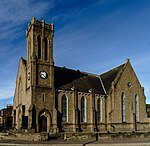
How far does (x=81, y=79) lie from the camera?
2151 inches

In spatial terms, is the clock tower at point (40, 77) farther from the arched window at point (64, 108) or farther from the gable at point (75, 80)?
the gable at point (75, 80)

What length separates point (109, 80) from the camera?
56594 millimetres

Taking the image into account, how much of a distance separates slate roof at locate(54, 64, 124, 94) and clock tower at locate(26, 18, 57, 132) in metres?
3.29

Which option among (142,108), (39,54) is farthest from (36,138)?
(142,108)

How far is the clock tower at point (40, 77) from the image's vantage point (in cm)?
4365

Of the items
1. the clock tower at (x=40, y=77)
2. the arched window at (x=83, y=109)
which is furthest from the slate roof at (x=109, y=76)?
the clock tower at (x=40, y=77)

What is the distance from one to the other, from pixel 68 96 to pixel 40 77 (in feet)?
22.6

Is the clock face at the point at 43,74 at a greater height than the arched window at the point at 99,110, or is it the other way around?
the clock face at the point at 43,74

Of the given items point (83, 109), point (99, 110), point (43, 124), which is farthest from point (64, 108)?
point (99, 110)

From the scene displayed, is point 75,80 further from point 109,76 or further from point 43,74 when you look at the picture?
point 109,76

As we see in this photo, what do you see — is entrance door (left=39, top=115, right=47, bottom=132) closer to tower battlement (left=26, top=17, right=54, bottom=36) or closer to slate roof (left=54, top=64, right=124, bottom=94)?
slate roof (left=54, top=64, right=124, bottom=94)

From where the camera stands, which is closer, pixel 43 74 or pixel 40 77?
pixel 40 77

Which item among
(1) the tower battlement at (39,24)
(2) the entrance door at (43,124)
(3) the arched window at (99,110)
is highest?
(1) the tower battlement at (39,24)

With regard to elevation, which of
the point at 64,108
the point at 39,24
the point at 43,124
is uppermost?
the point at 39,24
